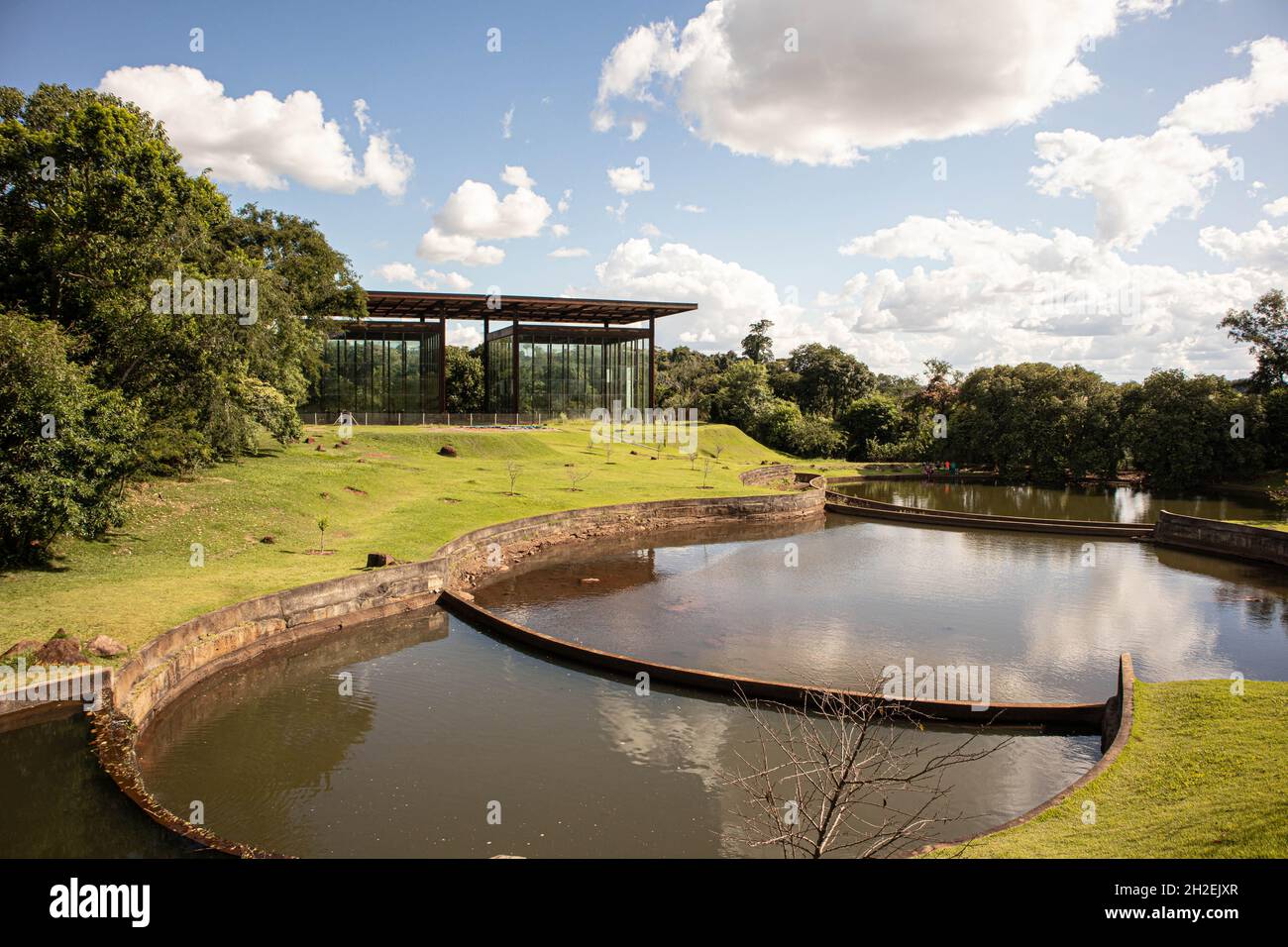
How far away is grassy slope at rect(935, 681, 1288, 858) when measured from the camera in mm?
7891

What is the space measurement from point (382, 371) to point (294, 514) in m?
37.1

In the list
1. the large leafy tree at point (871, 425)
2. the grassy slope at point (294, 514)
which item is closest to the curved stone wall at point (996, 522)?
the grassy slope at point (294, 514)

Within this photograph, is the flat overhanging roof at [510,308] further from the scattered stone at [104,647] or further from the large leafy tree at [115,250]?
the scattered stone at [104,647]

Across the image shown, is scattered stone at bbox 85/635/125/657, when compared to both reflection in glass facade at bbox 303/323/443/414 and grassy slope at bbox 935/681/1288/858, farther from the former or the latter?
reflection in glass facade at bbox 303/323/443/414

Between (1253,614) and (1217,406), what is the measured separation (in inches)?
1493

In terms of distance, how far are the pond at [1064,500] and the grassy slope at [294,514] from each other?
14.1 metres

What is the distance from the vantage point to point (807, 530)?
126 feet

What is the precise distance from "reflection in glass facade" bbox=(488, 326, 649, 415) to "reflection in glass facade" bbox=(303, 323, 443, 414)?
5682 millimetres

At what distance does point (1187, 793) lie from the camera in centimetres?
947

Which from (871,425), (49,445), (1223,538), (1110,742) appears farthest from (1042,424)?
(49,445)

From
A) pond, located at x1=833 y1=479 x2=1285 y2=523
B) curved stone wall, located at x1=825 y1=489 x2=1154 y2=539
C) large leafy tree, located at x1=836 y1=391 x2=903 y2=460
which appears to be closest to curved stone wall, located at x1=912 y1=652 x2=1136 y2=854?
curved stone wall, located at x1=825 y1=489 x2=1154 y2=539

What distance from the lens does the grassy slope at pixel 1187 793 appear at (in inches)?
311
